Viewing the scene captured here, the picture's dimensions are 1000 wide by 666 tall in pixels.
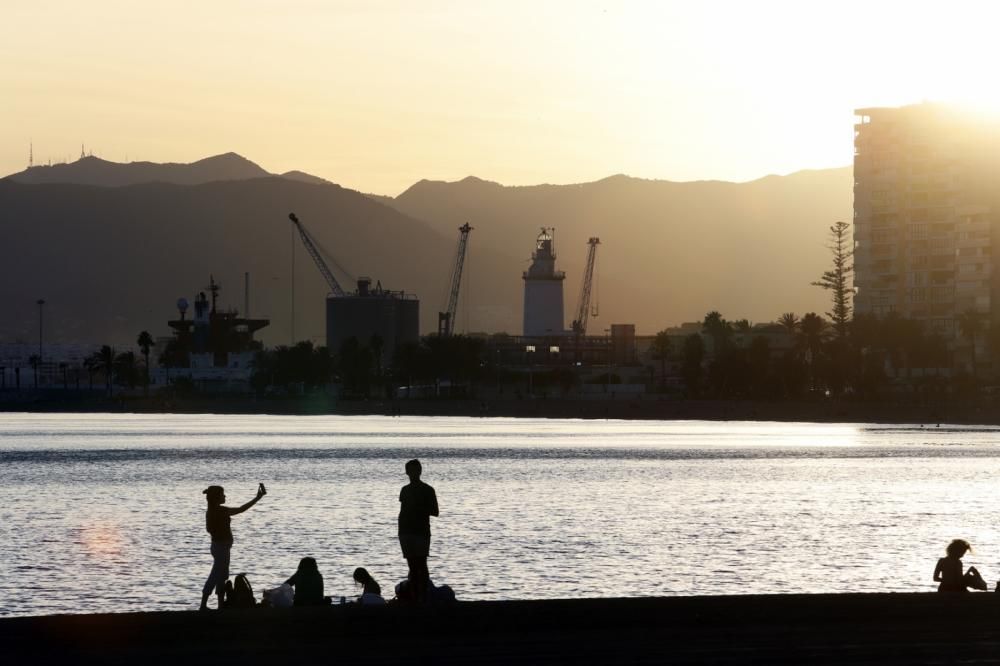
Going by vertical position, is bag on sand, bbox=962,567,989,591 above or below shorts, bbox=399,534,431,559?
below

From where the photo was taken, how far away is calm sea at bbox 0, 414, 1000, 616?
51000mm

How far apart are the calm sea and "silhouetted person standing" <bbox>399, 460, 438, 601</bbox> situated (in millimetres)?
15838

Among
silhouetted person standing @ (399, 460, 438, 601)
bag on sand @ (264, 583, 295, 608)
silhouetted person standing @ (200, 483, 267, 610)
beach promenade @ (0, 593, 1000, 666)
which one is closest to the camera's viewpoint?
beach promenade @ (0, 593, 1000, 666)

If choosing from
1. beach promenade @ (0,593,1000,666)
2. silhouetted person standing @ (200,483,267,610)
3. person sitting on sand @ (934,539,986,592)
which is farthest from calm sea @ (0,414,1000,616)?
beach promenade @ (0,593,1000,666)

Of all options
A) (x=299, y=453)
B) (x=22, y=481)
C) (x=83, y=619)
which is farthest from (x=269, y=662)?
(x=299, y=453)

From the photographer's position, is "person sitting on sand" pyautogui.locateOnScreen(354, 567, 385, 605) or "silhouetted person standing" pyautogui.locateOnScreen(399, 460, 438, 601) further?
"person sitting on sand" pyautogui.locateOnScreen(354, 567, 385, 605)

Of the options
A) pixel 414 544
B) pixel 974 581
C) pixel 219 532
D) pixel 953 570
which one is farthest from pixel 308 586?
pixel 974 581

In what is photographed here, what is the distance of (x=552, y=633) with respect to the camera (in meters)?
24.7

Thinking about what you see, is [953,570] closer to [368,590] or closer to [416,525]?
[416,525]

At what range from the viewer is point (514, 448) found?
579 feet

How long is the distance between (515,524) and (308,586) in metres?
40.9

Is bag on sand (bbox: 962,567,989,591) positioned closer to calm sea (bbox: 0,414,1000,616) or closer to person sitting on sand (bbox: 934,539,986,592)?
person sitting on sand (bbox: 934,539,986,592)

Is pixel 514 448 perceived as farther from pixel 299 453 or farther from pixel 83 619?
pixel 83 619

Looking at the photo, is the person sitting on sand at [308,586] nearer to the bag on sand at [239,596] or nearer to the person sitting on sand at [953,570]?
the bag on sand at [239,596]
